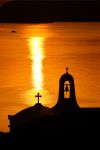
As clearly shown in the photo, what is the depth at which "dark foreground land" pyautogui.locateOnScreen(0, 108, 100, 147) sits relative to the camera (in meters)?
11.8

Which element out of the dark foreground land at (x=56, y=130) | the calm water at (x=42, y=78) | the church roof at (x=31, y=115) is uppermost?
the calm water at (x=42, y=78)

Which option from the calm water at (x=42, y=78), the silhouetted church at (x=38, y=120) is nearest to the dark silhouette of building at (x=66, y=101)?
the silhouetted church at (x=38, y=120)

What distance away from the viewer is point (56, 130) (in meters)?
11.8

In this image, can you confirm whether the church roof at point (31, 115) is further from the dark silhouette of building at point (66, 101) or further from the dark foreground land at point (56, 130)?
the dark silhouette of building at point (66, 101)

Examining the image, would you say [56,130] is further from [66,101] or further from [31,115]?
[66,101]

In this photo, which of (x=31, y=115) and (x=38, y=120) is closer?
(x=38, y=120)

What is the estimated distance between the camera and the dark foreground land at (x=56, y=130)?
1177 cm

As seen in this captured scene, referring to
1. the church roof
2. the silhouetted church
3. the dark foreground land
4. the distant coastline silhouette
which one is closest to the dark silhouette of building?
the silhouetted church

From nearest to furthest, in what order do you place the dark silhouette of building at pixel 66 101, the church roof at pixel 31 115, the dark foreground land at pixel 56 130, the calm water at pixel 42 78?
the dark foreground land at pixel 56 130 → the church roof at pixel 31 115 → the dark silhouette of building at pixel 66 101 → the calm water at pixel 42 78

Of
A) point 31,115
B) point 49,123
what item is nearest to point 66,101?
point 31,115

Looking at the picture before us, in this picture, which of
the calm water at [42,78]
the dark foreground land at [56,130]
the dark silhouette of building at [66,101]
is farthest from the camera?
the calm water at [42,78]

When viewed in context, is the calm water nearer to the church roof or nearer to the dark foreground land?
the church roof
